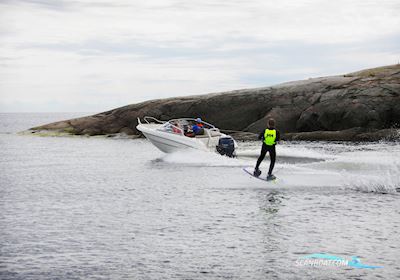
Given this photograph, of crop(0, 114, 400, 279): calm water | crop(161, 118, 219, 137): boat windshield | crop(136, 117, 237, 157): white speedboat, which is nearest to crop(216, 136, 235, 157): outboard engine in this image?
crop(136, 117, 237, 157): white speedboat

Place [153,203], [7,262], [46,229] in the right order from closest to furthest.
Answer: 1. [7,262]
2. [46,229]
3. [153,203]

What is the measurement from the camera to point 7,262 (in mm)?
11727

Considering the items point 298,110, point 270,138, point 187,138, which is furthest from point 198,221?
point 298,110

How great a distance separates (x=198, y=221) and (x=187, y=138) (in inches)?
618

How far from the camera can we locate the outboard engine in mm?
29797

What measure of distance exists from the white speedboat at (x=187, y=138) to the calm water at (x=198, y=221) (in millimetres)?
957

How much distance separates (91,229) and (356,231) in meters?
6.81

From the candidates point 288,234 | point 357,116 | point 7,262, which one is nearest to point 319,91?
point 357,116

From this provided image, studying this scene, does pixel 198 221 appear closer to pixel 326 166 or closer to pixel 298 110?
pixel 326 166

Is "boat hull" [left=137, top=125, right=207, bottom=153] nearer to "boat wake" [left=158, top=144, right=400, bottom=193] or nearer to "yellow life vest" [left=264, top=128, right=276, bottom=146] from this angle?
"boat wake" [left=158, top=144, right=400, bottom=193]

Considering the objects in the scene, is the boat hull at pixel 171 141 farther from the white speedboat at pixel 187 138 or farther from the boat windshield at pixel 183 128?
the boat windshield at pixel 183 128

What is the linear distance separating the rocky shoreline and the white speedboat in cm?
1736

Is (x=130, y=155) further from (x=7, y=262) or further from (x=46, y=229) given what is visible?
(x=7, y=262)

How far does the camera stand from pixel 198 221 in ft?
51.5
